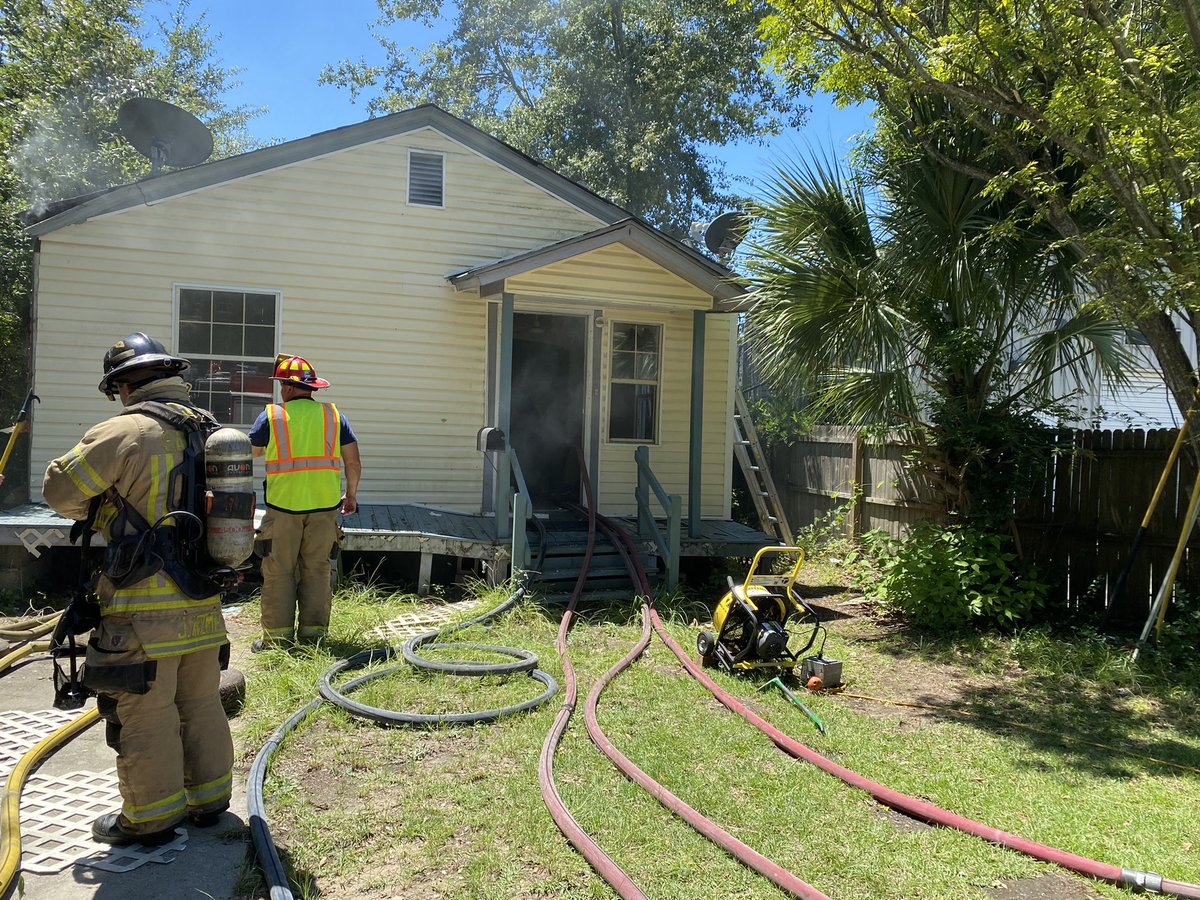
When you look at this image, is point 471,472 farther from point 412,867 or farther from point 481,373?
point 412,867

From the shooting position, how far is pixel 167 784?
3.33m

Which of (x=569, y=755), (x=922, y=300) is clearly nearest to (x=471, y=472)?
(x=922, y=300)

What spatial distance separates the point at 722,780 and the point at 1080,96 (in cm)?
472

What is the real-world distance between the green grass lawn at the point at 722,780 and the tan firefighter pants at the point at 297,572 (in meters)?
0.24

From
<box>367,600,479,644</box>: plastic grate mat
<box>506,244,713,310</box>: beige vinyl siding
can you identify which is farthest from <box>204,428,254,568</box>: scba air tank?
<box>506,244,713,310</box>: beige vinyl siding

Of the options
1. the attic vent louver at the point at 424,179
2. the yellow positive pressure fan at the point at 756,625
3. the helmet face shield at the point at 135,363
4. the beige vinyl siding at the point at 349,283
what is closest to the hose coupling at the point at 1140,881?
the yellow positive pressure fan at the point at 756,625

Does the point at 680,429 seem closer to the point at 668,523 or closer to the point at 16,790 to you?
the point at 668,523

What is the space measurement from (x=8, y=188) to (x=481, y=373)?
7455 millimetres

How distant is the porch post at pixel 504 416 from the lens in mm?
8203

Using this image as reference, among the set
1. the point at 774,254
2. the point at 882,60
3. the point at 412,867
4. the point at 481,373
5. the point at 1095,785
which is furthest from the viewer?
the point at 481,373

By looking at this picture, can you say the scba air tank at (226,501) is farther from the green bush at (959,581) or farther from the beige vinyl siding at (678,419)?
the beige vinyl siding at (678,419)

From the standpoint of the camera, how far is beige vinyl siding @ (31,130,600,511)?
8680 mm

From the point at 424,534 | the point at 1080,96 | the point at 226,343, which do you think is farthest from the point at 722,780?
the point at 226,343

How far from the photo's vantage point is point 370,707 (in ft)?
15.8
